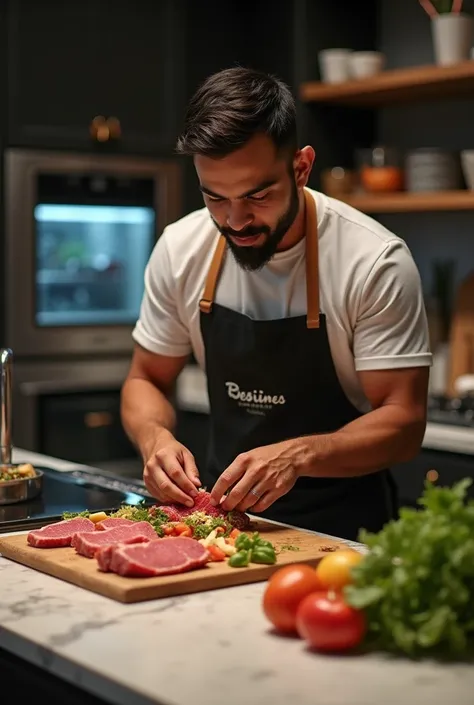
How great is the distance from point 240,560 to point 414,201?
7.61ft

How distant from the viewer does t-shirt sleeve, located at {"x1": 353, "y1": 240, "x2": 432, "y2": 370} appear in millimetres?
2248

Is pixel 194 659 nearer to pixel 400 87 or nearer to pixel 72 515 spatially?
pixel 72 515

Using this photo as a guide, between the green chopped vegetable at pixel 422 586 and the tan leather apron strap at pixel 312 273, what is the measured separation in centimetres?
93

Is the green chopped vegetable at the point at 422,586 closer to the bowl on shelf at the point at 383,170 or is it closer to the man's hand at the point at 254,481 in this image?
the man's hand at the point at 254,481

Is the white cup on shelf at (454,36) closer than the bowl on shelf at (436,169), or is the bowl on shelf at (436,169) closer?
the white cup on shelf at (454,36)

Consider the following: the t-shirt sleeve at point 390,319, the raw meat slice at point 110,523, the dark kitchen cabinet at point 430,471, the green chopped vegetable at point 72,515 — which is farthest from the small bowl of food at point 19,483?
the dark kitchen cabinet at point 430,471

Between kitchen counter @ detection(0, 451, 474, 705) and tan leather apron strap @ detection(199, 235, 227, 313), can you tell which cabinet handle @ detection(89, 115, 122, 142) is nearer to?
tan leather apron strap @ detection(199, 235, 227, 313)

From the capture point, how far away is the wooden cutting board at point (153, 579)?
64.8 inches

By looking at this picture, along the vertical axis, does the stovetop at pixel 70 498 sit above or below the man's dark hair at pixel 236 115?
below

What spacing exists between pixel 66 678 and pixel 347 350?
1106 millimetres

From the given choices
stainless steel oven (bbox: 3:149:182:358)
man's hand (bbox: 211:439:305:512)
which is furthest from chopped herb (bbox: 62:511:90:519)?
stainless steel oven (bbox: 3:149:182:358)

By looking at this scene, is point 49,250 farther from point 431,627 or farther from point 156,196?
point 431,627

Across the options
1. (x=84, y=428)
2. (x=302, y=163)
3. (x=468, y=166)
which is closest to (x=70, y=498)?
(x=302, y=163)

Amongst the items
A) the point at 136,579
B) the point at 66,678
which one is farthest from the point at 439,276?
the point at 66,678
